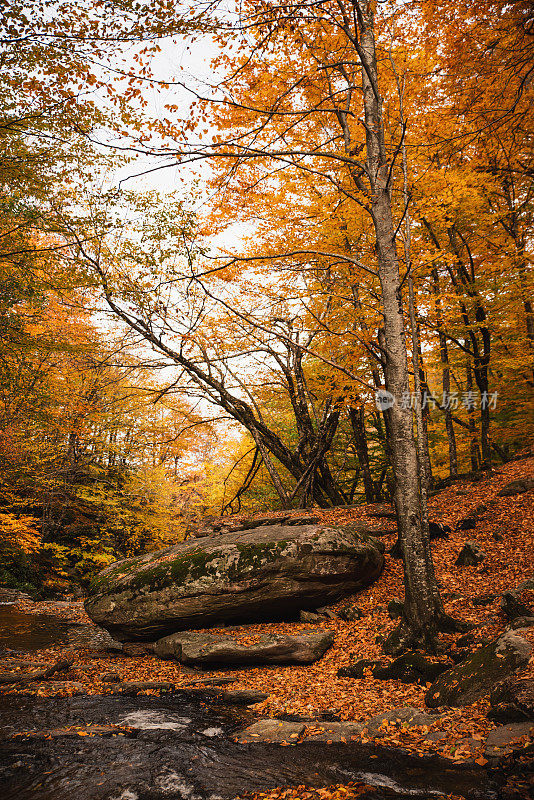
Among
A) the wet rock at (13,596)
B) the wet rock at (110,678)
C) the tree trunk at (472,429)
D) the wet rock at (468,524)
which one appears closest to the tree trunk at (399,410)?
the wet rock at (468,524)

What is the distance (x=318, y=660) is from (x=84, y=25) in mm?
10185

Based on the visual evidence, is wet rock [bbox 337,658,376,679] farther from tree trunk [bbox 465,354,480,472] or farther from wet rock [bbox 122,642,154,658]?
tree trunk [bbox 465,354,480,472]

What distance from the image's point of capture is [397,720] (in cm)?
421

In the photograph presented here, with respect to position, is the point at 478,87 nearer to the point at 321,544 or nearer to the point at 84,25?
the point at 84,25

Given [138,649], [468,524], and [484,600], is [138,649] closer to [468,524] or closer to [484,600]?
[484,600]

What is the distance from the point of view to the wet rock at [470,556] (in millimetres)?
7500

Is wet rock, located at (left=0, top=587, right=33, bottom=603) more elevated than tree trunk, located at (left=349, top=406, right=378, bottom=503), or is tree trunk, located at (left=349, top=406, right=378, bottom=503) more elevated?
tree trunk, located at (left=349, top=406, right=378, bottom=503)

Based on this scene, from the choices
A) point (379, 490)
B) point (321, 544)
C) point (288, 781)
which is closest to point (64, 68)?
point (321, 544)

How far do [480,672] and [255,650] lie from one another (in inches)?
141

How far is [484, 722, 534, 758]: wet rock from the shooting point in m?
3.11

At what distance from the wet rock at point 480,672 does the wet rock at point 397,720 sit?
317 millimetres

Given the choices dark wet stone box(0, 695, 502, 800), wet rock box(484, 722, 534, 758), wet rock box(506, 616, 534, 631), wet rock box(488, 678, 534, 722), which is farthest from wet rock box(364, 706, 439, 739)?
wet rock box(506, 616, 534, 631)

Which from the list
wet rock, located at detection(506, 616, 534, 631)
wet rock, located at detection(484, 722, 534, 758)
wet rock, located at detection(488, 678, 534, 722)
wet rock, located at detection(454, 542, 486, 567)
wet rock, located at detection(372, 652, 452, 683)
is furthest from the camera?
wet rock, located at detection(454, 542, 486, 567)

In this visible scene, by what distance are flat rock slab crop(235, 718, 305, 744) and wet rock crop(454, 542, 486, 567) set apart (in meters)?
4.57
